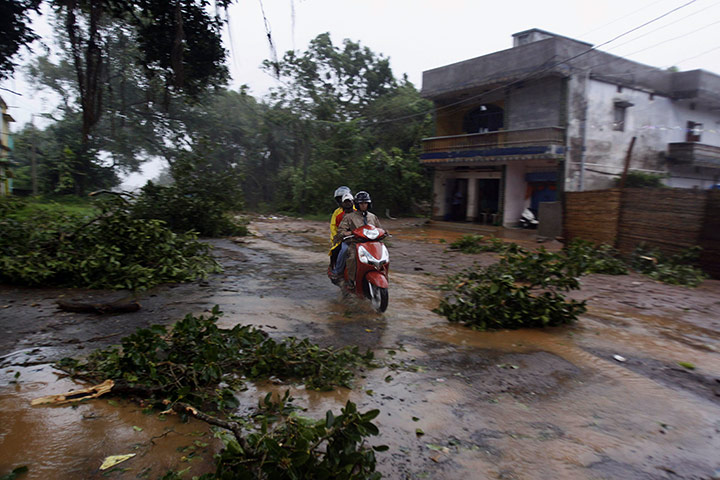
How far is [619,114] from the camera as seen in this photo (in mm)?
19719

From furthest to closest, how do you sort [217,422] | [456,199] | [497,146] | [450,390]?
[456,199] → [497,146] → [450,390] → [217,422]

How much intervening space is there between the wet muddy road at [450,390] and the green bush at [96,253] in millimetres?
390

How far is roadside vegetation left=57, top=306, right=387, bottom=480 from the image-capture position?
2227mm

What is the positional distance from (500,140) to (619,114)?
5.38 metres

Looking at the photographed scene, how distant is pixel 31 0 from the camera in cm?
699

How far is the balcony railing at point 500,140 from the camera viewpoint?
1800 centimetres

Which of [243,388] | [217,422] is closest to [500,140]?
[243,388]

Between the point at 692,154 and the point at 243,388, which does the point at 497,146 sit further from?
the point at 243,388

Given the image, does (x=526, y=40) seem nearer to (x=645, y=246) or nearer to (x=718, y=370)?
(x=645, y=246)

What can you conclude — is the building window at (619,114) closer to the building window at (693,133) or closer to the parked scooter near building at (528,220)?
the parked scooter near building at (528,220)

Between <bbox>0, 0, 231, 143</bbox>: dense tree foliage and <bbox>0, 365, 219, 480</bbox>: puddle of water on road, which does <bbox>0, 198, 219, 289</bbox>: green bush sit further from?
<bbox>0, 365, 219, 480</bbox>: puddle of water on road

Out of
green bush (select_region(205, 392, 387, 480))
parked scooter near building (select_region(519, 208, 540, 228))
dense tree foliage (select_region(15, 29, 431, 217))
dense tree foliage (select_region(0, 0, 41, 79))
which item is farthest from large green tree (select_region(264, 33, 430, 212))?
green bush (select_region(205, 392, 387, 480))

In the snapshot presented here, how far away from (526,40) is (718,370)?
20794mm

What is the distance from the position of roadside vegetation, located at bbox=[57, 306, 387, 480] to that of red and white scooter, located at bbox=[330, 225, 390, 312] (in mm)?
1635
